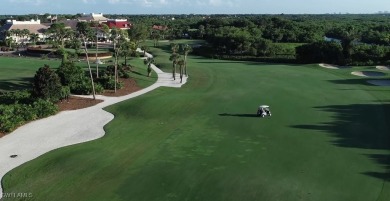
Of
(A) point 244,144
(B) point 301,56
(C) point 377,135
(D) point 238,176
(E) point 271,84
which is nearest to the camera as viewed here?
(D) point 238,176

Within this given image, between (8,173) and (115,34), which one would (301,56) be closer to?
(115,34)

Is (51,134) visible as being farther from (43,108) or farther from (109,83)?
(109,83)

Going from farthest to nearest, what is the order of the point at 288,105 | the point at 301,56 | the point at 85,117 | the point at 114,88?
1. the point at 301,56
2. the point at 114,88
3. the point at 288,105
4. the point at 85,117

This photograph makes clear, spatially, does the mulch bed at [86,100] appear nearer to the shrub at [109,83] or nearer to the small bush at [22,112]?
the shrub at [109,83]

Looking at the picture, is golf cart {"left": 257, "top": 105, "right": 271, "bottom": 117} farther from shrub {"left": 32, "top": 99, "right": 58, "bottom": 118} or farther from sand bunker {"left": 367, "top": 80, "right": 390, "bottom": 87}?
sand bunker {"left": 367, "top": 80, "right": 390, "bottom": 87}

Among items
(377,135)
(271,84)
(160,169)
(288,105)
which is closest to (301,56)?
(271,84)

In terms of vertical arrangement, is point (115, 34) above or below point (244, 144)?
above

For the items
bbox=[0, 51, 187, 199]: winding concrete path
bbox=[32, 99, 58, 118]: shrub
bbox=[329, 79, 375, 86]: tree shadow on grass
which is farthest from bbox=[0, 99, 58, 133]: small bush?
bbox=[329, 79, 375, 86]: tree shadow on grass
